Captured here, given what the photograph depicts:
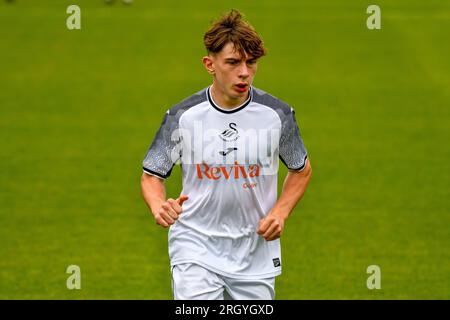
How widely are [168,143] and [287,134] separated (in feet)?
2.56

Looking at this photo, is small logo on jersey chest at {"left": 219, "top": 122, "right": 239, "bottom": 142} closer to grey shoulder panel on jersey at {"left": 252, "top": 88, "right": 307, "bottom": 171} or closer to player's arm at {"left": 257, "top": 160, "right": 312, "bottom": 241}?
grey shoulder panel on jersey at {"left": 252, "top": 88, "right": 307, "bottom": 171}

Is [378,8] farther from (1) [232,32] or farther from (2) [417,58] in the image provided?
(1) [232,32]

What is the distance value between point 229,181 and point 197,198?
0.24 meters

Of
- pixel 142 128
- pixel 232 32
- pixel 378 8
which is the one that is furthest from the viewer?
pixel 378 8

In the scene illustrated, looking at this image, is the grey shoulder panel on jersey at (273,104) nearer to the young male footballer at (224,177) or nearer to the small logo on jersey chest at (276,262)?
the young male footballer at (224,177)

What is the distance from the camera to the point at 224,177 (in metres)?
7.16

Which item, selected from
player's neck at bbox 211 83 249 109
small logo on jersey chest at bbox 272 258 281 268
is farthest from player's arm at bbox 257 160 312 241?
player's neck at bbox 211 83 249 109

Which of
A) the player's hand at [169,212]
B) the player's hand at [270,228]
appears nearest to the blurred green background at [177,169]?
the player's hand at [270,228]

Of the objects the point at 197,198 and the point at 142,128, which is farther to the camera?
the point at 142,128

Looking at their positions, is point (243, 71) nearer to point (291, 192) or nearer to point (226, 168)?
point (226, 168)

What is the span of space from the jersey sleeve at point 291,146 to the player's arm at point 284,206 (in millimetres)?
70
